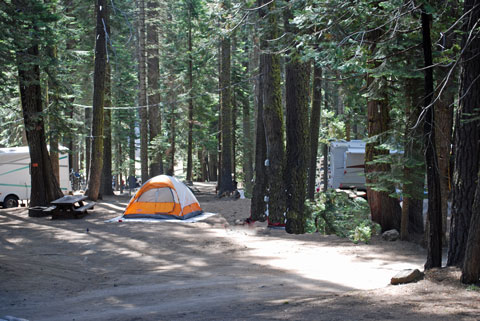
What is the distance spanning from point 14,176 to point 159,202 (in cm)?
1052

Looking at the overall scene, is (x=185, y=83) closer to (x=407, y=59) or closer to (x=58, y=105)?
(x=58, y=105)

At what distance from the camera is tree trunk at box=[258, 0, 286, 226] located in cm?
1495

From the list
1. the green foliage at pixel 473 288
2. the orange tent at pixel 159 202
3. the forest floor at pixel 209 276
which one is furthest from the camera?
the orange tent at pixel 159 202

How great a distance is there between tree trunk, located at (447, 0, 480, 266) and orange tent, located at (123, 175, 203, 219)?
11.2 metres

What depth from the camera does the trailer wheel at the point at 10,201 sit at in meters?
24.0

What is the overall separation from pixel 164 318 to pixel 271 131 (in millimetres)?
9930

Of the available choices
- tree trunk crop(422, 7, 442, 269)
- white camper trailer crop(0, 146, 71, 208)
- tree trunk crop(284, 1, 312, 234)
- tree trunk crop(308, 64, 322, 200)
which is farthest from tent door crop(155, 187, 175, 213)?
tree trunk crop(422, 7, 442, 269)

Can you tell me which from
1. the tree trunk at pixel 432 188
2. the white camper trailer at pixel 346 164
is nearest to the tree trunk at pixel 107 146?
the white camper trailer at pixel 346 164

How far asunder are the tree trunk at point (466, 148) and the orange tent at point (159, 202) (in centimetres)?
1120

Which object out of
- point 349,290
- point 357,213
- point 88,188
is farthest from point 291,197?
point 88,188

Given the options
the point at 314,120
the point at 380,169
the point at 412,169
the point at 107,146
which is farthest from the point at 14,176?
the point at 412,169

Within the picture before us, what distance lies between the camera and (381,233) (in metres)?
12.5

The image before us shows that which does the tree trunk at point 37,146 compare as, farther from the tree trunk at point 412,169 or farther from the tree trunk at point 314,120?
the tree trunk at point 412,169

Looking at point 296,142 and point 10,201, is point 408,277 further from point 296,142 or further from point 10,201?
point 10,201
